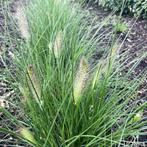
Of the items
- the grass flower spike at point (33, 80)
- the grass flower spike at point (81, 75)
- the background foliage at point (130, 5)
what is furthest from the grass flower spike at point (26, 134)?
the background foliage at point (130, 5)

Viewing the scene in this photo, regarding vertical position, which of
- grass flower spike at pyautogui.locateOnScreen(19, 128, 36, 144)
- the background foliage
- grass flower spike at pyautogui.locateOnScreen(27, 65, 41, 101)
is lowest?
the background foliage

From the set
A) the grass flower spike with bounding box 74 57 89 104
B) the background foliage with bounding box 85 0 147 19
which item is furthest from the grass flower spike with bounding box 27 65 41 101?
the background foliage with bounding box 85 0 147 19

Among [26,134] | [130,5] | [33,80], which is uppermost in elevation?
[33,80]

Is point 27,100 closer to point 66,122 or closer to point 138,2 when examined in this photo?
point 66,122

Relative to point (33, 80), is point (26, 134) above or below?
below

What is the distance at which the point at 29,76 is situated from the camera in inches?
62.9

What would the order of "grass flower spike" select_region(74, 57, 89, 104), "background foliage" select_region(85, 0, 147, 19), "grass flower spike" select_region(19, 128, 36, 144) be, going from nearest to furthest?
"grass flower spike" select_region(74, 57, 89, 104), "grass flower spike" select_region(19, 128, 36, 144), "background foliage" select_region(85, 0, 147, 19)

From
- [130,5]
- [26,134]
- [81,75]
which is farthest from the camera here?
[130,5]

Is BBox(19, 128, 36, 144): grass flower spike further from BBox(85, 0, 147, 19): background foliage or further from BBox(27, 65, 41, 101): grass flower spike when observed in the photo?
BBox(85, 0, 147, 19): background foliage

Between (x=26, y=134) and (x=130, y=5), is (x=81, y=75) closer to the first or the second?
(x=26, y=134)

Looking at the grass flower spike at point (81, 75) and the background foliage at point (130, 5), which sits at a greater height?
the grass flower spike at point (81, 75)

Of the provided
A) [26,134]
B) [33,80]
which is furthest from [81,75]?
[26,134]

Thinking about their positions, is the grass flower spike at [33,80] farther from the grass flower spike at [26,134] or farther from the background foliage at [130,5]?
the background foliage at [130,5]

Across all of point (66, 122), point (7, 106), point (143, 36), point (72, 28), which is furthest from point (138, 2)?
point (66, 122)
